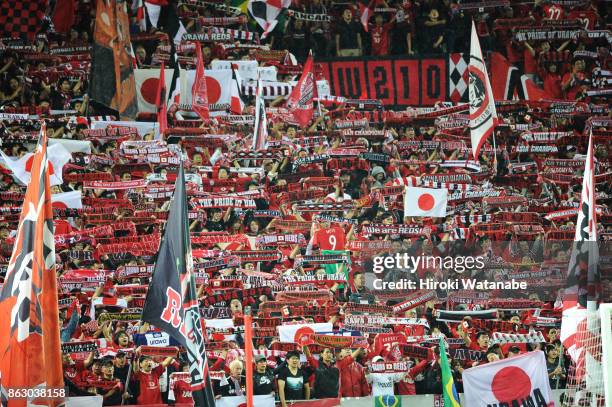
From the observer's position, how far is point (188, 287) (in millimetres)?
9844

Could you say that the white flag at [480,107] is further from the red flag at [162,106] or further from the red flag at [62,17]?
the red flag at [62,17]

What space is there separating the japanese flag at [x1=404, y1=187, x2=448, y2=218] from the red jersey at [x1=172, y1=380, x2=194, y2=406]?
4.39 meters

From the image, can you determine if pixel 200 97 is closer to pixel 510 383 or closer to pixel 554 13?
pixel 554 13

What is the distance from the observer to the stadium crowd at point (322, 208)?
1362cm

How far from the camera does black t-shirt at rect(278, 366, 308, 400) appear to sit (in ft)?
43.0

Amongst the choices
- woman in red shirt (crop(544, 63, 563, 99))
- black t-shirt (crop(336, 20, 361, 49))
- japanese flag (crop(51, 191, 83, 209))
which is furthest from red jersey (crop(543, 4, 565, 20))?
japanese flag (crop(51, 191, 83, 209))

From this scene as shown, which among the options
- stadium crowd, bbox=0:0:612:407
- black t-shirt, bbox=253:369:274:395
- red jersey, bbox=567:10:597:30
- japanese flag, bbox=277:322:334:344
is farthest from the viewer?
red jersey, bbox=567:10:597:30

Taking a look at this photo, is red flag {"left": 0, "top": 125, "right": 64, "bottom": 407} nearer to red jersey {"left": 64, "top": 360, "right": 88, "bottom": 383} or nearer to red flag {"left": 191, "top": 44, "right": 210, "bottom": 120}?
red jersey {"left": 64, "top": 360, "right": 88, "bottom": 383}

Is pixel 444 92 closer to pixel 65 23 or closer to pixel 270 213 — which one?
pixel 270 213

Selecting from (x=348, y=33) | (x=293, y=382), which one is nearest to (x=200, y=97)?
(x=348, y=33)

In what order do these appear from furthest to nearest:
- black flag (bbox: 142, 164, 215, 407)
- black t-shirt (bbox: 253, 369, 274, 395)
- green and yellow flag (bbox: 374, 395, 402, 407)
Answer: black t-shirt (bbox: 253, 369, 274, 395) → green and yellow flag (bbox: 374, 395, 402, 407) → black flag (bbox: 142, 164, 215, 407)

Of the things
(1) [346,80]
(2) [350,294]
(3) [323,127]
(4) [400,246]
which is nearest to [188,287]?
(2) [350,294]

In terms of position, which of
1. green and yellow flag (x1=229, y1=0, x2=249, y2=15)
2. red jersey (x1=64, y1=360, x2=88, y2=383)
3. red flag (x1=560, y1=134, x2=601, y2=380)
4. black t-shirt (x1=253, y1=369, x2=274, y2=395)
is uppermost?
green and yellow flag (x1=229, y1=0, x2=249, y2=15)

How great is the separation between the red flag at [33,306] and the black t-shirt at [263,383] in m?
3.30
